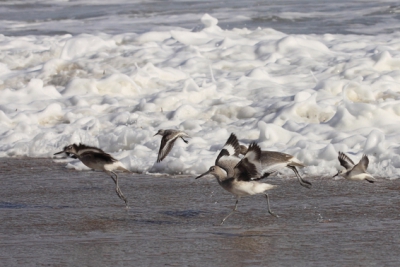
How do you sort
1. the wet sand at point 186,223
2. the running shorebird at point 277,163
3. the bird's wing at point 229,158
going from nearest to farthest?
the wet sand at point 186,223 < the bird's wing at point 229,158 < the running shorebird at point 277,163

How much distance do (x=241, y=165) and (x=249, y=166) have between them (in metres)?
0.06

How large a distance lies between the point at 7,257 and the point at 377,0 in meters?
18.0

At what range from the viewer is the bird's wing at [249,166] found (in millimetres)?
5770

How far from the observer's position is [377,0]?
70.0 feet

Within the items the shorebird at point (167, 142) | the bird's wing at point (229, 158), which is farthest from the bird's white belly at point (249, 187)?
the shorebird at point (167, 142)

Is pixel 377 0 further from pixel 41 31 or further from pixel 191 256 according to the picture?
pixel 191 256

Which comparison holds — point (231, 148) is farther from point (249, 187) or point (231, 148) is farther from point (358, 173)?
point (358, 173)

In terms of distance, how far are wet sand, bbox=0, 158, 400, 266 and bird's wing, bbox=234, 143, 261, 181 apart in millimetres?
357

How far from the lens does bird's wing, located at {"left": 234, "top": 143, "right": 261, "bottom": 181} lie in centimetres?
577

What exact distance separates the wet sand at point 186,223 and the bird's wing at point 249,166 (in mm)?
357

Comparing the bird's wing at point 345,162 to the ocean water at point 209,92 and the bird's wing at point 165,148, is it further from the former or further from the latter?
the bird's wing at point 165,148

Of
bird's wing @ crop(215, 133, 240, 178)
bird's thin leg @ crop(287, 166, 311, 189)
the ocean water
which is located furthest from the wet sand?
the ocean water

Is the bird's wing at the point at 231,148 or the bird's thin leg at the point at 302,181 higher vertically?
the bird's wing at the point at 231,148

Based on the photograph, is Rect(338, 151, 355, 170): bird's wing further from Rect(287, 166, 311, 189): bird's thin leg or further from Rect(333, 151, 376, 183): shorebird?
Rect(287, 166, 311, 189): bird's thin leg
